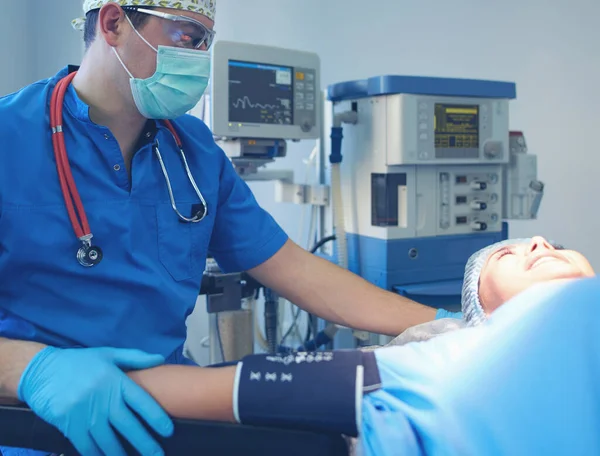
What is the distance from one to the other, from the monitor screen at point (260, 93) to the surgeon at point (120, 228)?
2.01 ft

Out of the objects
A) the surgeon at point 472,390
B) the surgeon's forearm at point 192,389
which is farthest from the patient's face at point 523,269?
the surgeon's forearm at point 192,389

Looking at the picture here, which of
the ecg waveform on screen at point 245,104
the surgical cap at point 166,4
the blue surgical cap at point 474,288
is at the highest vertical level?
the surgical cap at point 166,4

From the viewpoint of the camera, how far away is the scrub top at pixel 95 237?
1.12 meters

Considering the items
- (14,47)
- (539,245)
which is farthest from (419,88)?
(14,47)

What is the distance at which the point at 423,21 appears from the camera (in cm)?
306

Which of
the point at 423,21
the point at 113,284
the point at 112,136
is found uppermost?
the point at 423,21

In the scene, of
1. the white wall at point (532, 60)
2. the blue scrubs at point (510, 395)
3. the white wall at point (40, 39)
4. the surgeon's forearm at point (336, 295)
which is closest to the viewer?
the blue scrubs at point (510, 395)

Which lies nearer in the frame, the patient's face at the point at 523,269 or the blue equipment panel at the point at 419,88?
the patient's face at the point at 523,269

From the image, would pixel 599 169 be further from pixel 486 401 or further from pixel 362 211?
pixel 486 401

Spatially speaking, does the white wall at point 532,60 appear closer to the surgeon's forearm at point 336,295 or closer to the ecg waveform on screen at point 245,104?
the ecg waveform on screen at point 245,104

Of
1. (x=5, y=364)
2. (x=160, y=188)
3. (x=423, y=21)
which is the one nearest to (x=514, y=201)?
(x=423, y=21)

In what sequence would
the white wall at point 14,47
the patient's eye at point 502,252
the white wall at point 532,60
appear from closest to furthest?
1. the patient's eye at point 502,252
2. the white wall at point 532,60
3. the white wall at point 14,47

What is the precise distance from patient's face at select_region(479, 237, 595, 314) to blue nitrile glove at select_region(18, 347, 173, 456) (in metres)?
0.60

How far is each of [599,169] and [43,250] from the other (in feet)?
7.91
